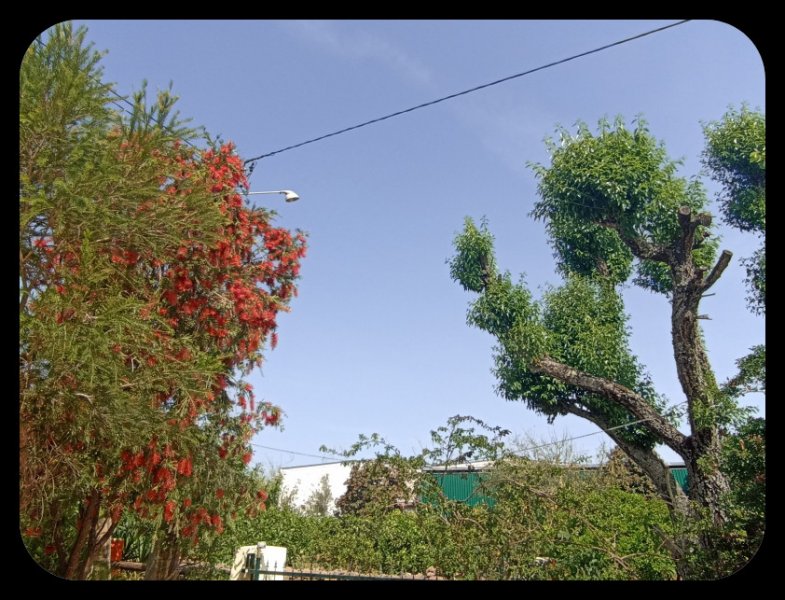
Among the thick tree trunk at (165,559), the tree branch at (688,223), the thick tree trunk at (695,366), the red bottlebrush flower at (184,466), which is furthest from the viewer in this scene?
the tree branch at (688,223)

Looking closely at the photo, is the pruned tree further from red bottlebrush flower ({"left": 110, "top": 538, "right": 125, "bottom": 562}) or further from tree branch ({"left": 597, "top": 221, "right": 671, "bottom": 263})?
red bottlebrush flower ({"left": 110, "top": 538, "right": 125, "bottom": 562})

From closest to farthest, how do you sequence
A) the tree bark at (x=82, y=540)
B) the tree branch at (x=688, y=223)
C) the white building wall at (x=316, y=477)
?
the tree bark at (x=82, y=540) → the tree branch at (x=688, y=223) → the white building wall at (x=316, y=477)

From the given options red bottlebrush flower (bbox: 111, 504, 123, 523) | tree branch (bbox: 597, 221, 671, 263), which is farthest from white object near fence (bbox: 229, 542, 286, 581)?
tree branch (bbox: 597, 221, 671, 263)

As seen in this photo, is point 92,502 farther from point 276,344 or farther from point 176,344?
point 276,344

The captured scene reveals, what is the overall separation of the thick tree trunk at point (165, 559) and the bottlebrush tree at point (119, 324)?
0.03 metres

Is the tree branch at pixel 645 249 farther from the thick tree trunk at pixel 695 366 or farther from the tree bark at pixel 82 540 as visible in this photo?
the tree bark at pixel 82 540

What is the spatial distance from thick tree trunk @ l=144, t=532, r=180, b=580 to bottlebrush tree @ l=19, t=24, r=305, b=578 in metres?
0.03

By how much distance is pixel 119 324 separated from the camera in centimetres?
500

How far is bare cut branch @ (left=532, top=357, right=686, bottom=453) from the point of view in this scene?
13.0 metres

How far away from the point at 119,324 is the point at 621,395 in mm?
10837

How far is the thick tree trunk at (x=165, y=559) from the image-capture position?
7.23 m

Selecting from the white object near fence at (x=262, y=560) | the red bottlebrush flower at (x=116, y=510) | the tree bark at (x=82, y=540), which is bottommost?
the white object near fence at (x=262, y=560)

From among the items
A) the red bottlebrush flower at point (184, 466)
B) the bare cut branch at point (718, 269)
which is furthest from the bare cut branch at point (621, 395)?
the red bottlebrush flower at point (184, 466)
